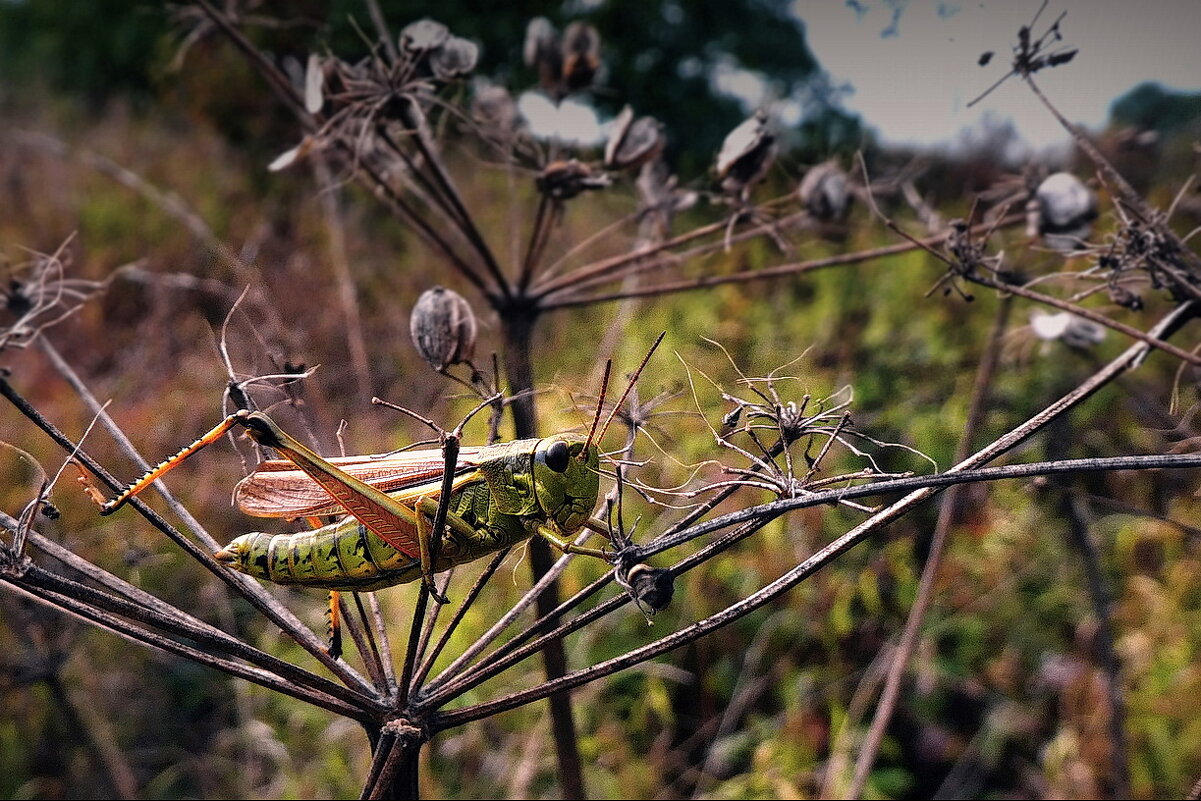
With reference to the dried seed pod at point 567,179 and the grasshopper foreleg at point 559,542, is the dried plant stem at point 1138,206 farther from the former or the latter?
the grasshopper foreleg at point 559,542

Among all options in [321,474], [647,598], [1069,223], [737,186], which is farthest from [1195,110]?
[321,474]

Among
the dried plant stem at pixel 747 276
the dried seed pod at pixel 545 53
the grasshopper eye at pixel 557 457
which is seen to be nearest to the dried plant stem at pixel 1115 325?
the dried plant stem at pixel 747 276

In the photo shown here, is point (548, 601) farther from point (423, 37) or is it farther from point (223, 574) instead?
point (423, 37)

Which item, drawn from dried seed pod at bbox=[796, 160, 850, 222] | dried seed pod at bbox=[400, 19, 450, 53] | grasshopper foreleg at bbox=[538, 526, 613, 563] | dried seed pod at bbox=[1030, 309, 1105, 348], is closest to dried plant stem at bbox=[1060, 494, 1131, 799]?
dried seed pod at bbox=[1030, 309, 1105, 348]

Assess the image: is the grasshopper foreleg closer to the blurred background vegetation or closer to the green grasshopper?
the green grasshopper

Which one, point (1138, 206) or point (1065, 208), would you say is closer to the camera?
Answer: point (1138, 206)

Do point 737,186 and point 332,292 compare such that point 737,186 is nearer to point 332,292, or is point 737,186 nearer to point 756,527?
point 756,527

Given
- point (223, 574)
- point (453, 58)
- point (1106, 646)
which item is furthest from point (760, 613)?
point (223, 574)
